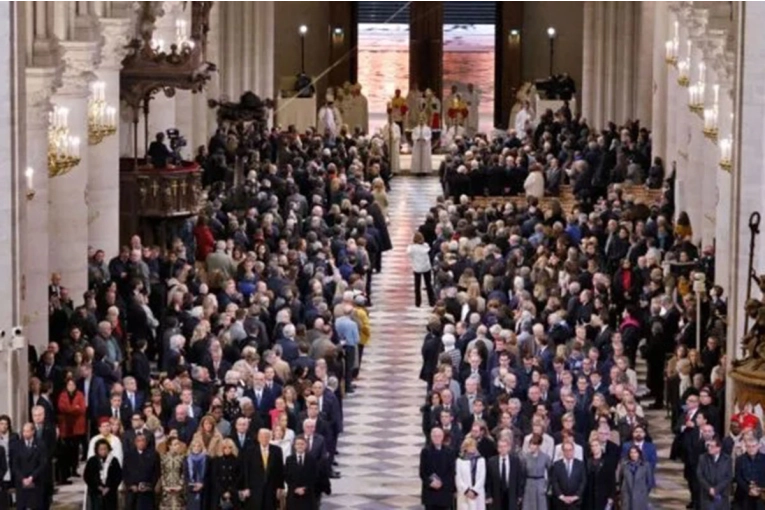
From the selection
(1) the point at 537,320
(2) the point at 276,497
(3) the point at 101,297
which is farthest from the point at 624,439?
(3) the point at 101,297

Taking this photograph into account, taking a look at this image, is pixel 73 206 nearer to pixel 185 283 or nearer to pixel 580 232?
pixel 185 283

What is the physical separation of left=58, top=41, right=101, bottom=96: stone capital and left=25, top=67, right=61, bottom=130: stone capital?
285 centimetres

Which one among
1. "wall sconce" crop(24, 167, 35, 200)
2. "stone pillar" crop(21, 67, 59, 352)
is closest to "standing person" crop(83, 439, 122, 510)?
"stone pillar" crop(21, 67, 59, 352)

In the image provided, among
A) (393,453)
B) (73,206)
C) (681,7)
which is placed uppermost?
(681,7)

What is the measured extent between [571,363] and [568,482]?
17.3 ft

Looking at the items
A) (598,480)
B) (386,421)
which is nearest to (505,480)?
(598,480)

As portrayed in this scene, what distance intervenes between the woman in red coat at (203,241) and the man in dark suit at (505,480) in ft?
55.4

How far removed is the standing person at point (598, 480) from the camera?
100 feet

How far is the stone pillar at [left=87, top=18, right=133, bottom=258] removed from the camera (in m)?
43.8

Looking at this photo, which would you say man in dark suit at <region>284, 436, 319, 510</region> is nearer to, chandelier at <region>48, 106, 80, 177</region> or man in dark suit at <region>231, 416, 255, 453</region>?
man in dark suit at <region>231, 416, 255, 453</region>

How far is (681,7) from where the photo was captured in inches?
1818

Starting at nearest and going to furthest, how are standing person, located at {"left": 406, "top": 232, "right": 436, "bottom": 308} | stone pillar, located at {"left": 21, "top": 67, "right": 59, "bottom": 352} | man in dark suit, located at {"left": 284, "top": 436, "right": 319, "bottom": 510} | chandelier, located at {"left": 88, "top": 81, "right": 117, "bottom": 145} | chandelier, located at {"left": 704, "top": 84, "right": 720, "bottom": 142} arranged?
man in dark suit, located at {"left": 284, "top": 436, "right": 319, "bottom": 510} < stone pillar, located at {"left": 21, "top": 67, "right": 59, "bottom": 352} < chandelier, located at {"left": 704, "top": 84, "right": 720, "bottom": 142} < chandelier, located at {"left": 88, "top": 81, "right": 117, "bottom": 145} < standing person, located at {"left": 406, "top": 232, "right": 436, "bottom": 308}

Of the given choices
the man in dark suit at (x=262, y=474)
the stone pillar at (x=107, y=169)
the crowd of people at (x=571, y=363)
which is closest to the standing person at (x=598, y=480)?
the crowd of people at (x=571, y=363)

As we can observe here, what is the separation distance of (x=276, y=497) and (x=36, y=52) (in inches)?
363
